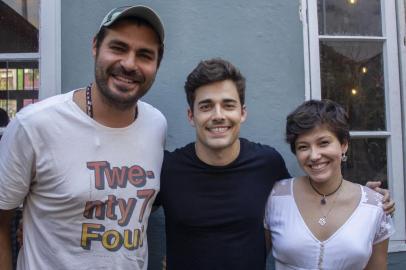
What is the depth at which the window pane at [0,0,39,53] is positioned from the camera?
290cm

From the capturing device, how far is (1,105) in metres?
2.94

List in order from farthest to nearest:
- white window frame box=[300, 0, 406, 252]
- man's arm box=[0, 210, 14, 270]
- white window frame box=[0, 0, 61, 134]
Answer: white window frame box=[300, 0, 406, 252] → white window frame box=[0, 0, 61, 134] → man's arm box=[0, 210, 14, 270]

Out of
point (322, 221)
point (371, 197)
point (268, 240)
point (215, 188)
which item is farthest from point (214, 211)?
point (371, 197)

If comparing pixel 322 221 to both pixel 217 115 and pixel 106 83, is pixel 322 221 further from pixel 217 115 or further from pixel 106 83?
pixel 106 83

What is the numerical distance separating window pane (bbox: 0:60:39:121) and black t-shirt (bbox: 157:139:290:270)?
1.02 metres

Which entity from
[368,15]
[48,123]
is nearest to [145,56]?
[48,123]

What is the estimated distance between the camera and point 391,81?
122 inches

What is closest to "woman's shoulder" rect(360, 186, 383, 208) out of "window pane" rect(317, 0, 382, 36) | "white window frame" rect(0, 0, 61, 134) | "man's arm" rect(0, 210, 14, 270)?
"window pane" rect(317, 0, 382, 36)

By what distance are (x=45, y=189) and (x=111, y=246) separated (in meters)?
0.39

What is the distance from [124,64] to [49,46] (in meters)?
A: 0.92

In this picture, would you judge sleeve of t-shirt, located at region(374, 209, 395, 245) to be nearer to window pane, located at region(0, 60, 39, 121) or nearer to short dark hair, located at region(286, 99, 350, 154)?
short dark hair, located at region(286, 99, 350, 154)

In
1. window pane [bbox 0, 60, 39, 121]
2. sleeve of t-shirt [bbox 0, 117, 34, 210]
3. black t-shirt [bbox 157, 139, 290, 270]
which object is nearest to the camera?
sleeve of t-shirt [bbox 0, 117, 34, 210]

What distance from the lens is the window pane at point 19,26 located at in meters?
2.90

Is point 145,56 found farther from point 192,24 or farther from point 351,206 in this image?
point 351,206
